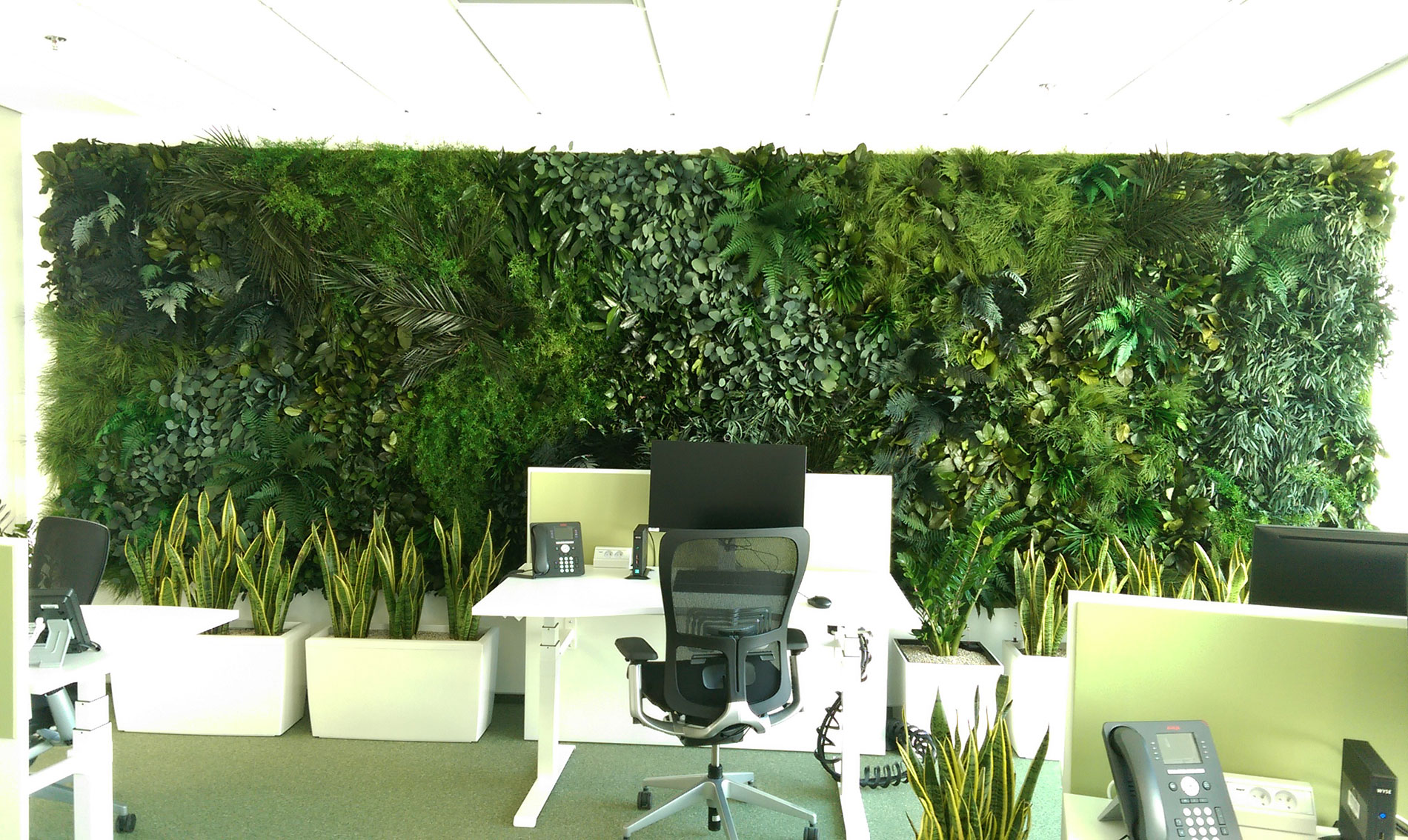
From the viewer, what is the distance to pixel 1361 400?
3.95 meters

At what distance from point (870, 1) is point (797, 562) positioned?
2.14 meters

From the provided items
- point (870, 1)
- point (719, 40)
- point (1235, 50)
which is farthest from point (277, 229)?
point (1235, 50)

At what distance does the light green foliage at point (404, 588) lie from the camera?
3.89 m

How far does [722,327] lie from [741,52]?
121 cm

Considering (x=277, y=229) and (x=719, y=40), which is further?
(x=277, y=229)

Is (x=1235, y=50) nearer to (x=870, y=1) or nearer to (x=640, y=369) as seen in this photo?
(x=870, y=1)

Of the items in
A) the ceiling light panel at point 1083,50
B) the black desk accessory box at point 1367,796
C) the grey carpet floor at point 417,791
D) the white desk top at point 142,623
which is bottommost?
the grey carpet floor at point 417,791

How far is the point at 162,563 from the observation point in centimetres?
403

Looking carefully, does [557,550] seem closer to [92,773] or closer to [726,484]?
[726,484]

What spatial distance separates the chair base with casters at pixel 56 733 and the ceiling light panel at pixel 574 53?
2.75 m

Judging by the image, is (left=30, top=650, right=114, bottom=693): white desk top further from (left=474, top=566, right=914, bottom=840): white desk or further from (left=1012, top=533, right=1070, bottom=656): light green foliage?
(left=1012, top=533, right=1070, bottom=656): light green foliage

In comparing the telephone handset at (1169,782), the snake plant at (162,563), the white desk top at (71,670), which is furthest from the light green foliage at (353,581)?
the telephone handset at (1169,782)

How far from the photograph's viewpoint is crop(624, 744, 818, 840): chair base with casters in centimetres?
291

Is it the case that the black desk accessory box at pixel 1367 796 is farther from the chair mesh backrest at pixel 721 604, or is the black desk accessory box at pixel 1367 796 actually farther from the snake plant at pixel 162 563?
the snake plant at pixel 162 563
